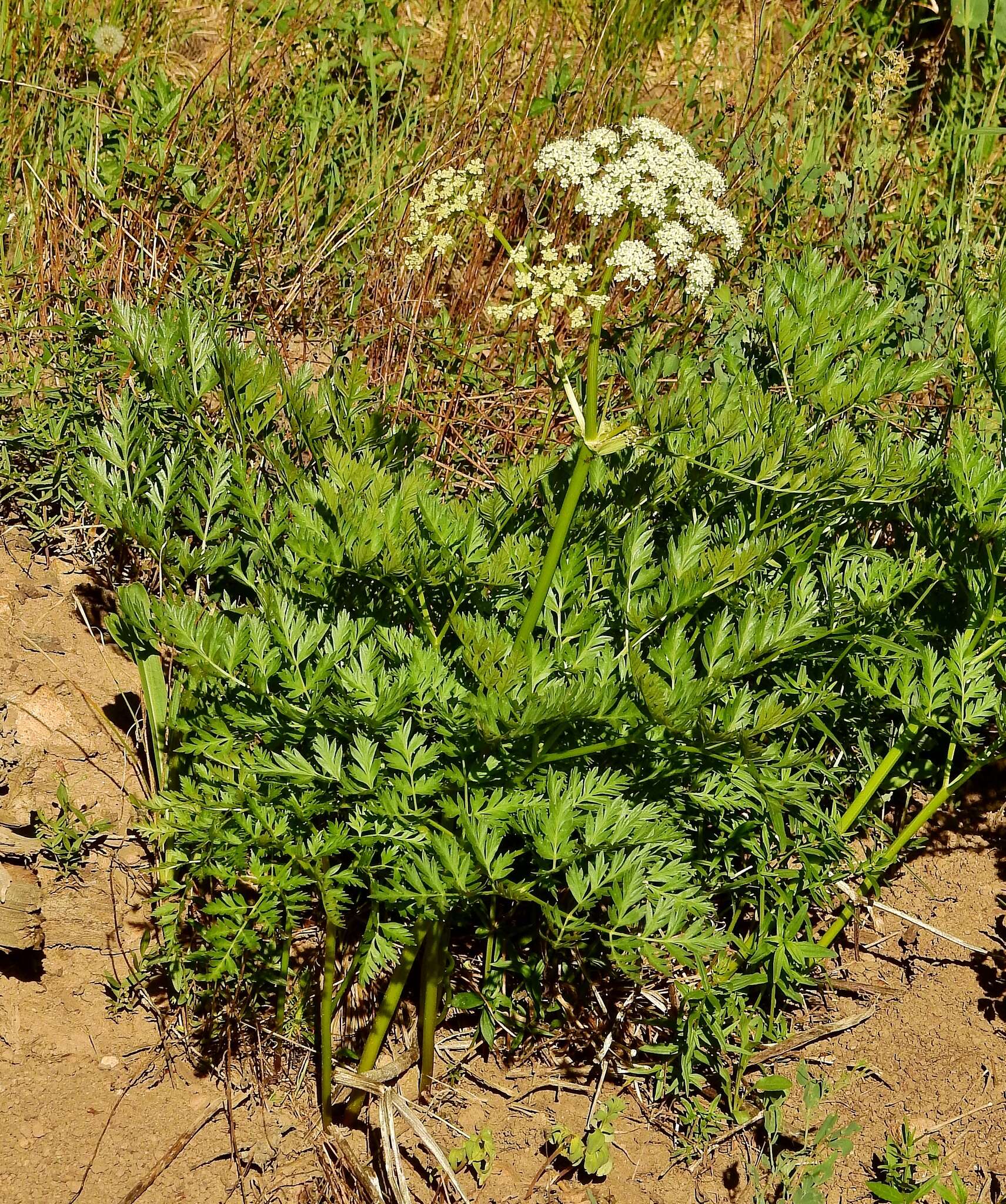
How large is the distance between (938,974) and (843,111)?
3.34 m

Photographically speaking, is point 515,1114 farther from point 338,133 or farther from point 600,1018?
point 338,133

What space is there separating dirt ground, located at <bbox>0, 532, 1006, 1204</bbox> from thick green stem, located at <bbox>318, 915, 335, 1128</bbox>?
0.39 feet

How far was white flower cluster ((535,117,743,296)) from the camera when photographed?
6.31ft

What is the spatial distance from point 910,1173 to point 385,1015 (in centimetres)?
112

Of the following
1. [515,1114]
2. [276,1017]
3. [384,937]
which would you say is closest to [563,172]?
[384,937]

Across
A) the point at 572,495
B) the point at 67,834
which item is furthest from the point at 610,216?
the point at 67,834

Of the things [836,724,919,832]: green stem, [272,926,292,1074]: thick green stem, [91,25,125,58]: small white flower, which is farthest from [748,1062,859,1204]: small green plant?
[91,25,125,58]: small white flower

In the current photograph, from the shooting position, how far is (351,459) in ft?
7.39

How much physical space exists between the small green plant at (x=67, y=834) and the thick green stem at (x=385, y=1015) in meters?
0.77

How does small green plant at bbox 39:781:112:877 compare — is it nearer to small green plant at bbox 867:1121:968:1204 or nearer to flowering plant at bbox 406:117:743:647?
flowering plant at bbox 406:117:743:647

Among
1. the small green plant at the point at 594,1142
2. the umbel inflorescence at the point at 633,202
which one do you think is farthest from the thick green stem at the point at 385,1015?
the umbel inflorescence at the point at 633,202

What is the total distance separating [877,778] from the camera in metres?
2.50

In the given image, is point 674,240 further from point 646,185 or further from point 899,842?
point 899,842

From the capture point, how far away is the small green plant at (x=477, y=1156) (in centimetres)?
237
